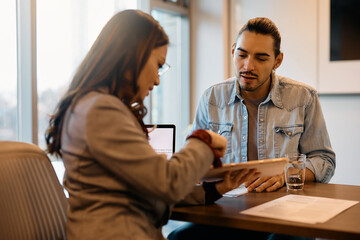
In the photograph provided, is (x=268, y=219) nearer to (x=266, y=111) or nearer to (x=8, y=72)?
(x=266, y=111)

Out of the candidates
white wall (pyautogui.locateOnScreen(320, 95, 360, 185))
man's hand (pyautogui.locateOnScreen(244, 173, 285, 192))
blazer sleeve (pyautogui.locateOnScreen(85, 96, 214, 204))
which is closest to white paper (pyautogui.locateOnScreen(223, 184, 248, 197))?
man's hand (pyautogui.locateOnScreen(244, 173, 285, 192))

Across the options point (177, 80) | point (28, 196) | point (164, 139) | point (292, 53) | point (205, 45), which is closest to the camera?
point (28, 196)

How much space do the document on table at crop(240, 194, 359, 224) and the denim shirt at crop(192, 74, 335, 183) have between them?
22.4 inches

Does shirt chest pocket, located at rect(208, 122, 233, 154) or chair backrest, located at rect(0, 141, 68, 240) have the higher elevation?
shirt chest pocket, located at rect(208, 122, 233, 154)

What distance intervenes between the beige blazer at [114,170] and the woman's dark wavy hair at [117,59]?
5 centimetres

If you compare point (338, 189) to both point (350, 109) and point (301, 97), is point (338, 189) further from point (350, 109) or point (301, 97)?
point (350, 109)

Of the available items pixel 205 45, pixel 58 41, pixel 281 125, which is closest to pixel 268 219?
pixel 281 125

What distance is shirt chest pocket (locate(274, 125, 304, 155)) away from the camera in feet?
6.73

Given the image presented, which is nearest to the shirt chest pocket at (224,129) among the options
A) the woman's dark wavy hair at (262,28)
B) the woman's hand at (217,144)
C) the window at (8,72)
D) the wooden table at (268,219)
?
the woman's dark wavy hair at (262,28)

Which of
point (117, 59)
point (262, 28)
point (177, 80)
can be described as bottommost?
point (117, 59)

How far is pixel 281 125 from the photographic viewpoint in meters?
2.08

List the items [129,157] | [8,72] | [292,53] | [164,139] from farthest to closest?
1. [292,53]
2. [8,72]
3. [164,139]
4. [129,157]

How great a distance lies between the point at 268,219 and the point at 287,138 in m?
0.93

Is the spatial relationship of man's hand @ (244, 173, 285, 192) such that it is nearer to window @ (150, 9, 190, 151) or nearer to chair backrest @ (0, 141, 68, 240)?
chair backrest @ (0, 141, 68, 240)
